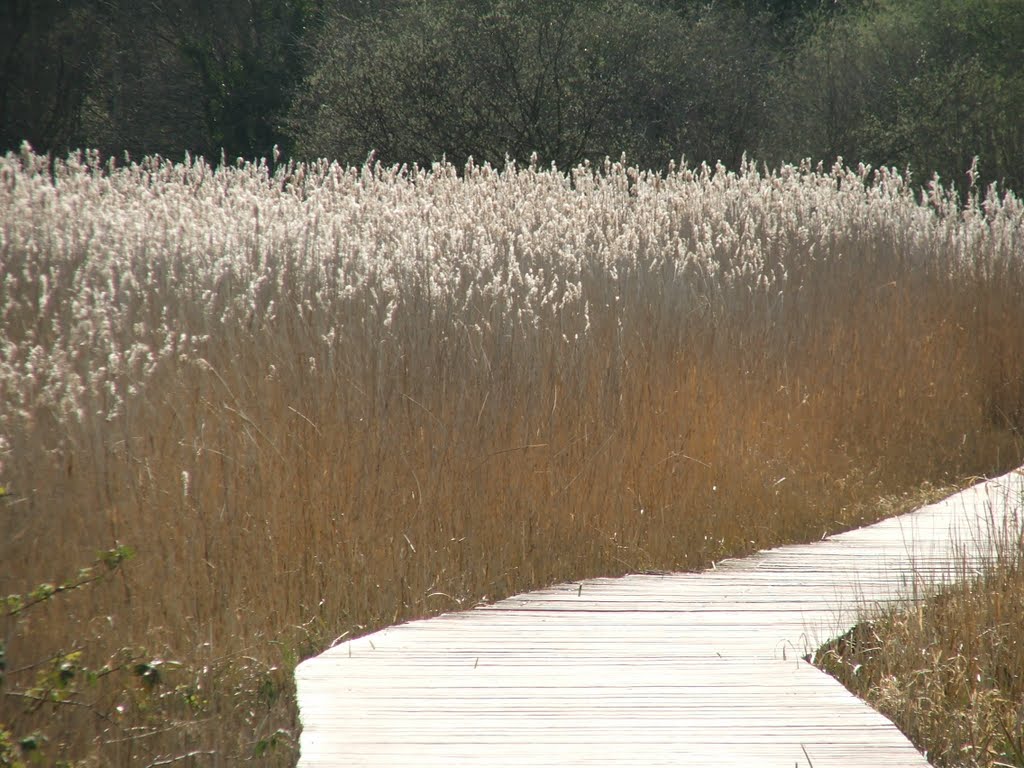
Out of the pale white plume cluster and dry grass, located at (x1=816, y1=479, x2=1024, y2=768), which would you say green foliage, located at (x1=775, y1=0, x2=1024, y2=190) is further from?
dry grass, located at (x1=816, y1=479, x2=1024, y2=768)

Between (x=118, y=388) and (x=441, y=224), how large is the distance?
2828mm

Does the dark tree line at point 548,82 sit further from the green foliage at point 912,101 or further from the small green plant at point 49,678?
the small green plant at point 49,678

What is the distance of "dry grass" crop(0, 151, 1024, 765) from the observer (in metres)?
4.18

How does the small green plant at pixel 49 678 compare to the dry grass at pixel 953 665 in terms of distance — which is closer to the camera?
the small green plant at pixel 49 678

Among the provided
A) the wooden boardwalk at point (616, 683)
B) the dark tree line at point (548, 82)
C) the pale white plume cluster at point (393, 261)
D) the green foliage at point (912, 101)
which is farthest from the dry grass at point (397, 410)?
the green foliage at point (912, 101)

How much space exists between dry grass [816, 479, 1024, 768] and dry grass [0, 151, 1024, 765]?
1368 millimetres

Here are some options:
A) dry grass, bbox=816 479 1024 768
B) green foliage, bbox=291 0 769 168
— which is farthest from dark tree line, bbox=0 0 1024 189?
dry grass, bbox=816 479 1024 768

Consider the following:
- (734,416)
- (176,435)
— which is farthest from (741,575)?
(176,435)

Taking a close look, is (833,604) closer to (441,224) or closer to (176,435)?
(176,435)

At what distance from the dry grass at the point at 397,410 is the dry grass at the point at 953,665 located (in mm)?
1368

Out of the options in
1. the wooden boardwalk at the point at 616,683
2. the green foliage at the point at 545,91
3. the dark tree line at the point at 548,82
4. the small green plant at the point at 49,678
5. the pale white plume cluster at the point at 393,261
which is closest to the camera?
the wooden boardwalk at the point at 616,683

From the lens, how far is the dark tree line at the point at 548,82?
1911 centimetres

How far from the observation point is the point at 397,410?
16.7 feet

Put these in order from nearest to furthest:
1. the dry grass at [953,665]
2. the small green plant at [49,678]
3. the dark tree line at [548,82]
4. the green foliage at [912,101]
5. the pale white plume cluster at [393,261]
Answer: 1. the small green plant at [49,678]
2. the dry grass at [953,665]
3. the pale white plume cluster at [393,261]
4. the dark tree line at [548,82]
5. the green foliage at [912,101]
